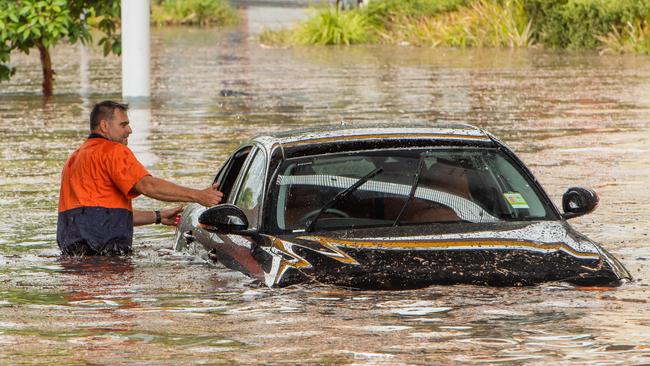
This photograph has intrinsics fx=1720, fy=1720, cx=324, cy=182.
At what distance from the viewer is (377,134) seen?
10234 millimetres

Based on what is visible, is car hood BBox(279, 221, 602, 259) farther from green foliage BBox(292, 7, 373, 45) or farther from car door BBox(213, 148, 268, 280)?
green foliage BBox(292, 7, 373, 45)

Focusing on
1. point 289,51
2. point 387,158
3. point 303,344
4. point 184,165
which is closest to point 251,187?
point 387,158

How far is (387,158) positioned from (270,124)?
15305mm

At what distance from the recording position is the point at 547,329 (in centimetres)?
880

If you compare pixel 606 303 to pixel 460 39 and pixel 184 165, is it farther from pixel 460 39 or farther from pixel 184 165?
pixel 460 39

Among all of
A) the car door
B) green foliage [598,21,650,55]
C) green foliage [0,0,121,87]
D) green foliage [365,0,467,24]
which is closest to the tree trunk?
green foliage [0,0,121,87]

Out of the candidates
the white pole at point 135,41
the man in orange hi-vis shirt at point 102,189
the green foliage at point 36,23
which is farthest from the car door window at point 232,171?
the green foliage at point 36,23

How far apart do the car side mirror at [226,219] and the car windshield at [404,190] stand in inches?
9.0

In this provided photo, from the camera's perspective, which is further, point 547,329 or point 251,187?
point 251,187

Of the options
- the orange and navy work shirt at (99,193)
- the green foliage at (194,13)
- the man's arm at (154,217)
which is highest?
the orange and navy work shirt at (99,193)

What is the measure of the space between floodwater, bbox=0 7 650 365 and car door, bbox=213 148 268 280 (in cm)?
15

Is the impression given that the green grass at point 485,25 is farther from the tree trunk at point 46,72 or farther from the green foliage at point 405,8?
the tree trunk at point 46,72

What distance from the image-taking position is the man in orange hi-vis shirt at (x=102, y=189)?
11.7 m

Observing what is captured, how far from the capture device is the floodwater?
28.0 ft
